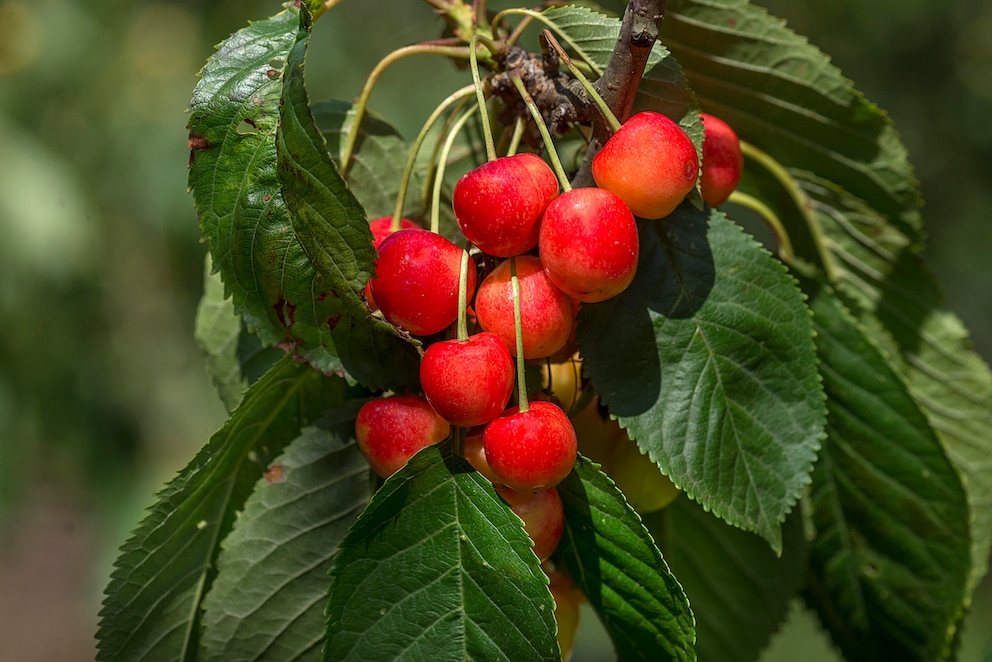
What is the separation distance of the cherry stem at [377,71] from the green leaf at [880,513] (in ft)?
1.56

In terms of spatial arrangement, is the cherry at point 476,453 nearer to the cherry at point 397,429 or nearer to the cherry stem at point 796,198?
the cherry at point 397,429

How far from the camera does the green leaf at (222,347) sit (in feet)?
3.60

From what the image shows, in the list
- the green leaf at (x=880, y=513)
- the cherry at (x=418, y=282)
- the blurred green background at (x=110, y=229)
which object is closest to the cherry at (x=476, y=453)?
the cherry at (x=418, y=282)

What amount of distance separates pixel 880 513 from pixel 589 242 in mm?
611

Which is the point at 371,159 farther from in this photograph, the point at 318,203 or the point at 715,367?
the point at 715,367

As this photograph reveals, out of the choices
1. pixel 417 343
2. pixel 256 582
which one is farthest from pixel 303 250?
pixel 256 582

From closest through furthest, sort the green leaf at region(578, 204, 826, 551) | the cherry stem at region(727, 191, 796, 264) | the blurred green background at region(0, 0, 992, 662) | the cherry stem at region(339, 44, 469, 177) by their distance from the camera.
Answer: the green leaf at region(578, 204, 826, 551) < the cherry stem at region(339, 44, 469, 177) < the cherry stem at region(727, 191, 796, 264) < the blurred green background at region(0, 0, 992, 662)

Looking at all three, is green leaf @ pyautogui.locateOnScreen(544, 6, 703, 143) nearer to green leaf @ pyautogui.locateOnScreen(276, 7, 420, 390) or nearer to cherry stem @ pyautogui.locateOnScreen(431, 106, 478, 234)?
cherry stem @ pyautogui.locateOnScreen(431, 106, 478, 234)

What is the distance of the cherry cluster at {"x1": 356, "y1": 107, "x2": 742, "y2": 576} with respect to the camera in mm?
693

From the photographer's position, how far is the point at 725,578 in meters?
1.12

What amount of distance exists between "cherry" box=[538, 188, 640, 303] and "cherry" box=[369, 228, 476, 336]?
0.08 m

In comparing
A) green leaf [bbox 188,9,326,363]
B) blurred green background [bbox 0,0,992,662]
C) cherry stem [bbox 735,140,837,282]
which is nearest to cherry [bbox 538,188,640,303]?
green leaf [bbox 188,9,326,363]

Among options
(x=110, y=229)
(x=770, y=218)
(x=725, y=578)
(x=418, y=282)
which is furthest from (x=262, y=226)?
(x=110, y=229)

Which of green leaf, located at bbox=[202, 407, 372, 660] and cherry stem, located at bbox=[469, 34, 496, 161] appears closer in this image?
cherry stem, located at bbox=[469, 34, 496, 161]
